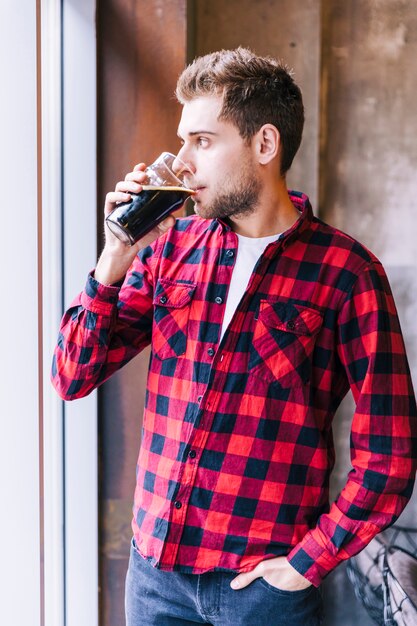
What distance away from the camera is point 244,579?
1.32 m

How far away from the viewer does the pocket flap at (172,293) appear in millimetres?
1443

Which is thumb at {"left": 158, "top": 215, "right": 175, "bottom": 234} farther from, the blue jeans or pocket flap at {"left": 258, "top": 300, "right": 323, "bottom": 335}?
the blue jeans

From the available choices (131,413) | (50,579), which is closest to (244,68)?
(131,413)

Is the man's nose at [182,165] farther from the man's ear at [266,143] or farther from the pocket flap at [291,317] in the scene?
the pocket flap at [291,317]

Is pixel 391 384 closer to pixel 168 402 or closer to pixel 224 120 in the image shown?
pixel 168 402

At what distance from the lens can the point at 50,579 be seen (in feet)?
6.43

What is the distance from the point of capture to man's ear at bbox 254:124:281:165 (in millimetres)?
1437

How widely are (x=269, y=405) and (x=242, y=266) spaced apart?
0.98 feet

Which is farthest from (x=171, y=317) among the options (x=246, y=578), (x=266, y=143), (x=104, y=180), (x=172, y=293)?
(x=104, y=180)

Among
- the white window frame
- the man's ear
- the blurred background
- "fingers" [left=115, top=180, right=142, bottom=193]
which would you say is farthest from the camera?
the white window frame

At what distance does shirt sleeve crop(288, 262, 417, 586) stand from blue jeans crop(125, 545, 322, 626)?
0.07 m

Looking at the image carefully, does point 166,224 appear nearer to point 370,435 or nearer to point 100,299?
point 100,299

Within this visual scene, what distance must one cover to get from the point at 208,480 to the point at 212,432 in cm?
9

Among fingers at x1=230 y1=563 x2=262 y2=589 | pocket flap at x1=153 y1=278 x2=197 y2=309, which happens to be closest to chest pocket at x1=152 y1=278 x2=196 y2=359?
pocket flap at x1=153 y1=278 x2=197 y2=309
